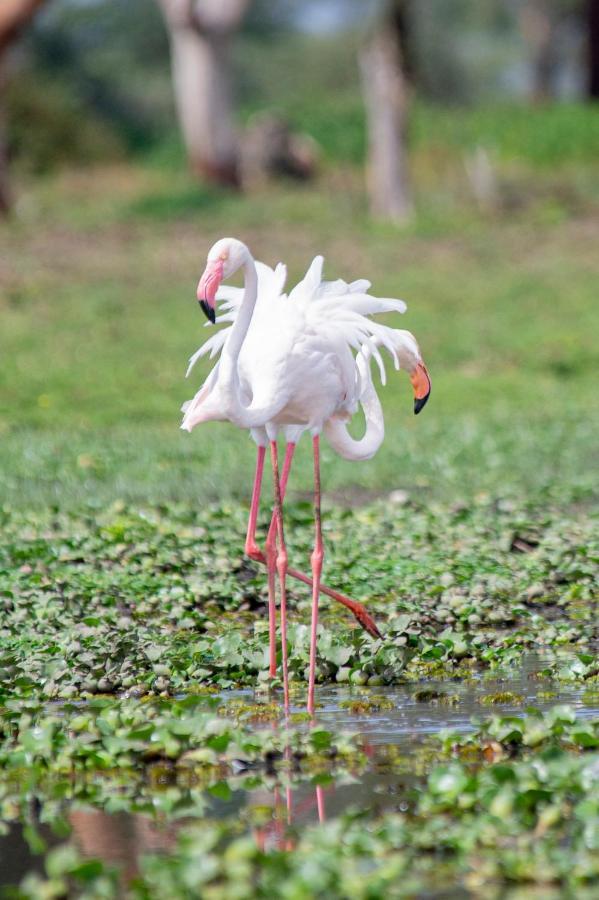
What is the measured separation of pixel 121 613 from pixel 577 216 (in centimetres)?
1963

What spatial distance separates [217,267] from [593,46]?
104 ft

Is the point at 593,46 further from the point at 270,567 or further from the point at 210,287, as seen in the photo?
the point at 210,287

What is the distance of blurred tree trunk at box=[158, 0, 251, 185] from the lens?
26.8 m

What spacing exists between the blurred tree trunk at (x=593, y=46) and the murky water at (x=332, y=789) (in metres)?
31.4

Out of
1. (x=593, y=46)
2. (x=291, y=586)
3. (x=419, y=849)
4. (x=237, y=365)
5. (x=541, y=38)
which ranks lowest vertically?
(x=419, y=849)

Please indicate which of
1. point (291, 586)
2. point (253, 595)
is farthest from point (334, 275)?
point (253, 595)

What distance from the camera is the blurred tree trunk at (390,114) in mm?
25797

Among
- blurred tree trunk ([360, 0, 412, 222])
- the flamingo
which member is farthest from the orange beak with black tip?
blurred tree trunk ([360, 0, 412, 222])

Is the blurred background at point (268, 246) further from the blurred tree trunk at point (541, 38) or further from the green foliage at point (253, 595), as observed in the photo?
the blurred tree trunk at point (541, 38)

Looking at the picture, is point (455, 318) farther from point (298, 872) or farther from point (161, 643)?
point (298, 872)

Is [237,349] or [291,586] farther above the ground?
[237,349]

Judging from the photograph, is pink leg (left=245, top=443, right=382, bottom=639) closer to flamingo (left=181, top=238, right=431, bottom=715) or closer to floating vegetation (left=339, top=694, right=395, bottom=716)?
flamingo (left=181, top=238, right=431, bottom=715)

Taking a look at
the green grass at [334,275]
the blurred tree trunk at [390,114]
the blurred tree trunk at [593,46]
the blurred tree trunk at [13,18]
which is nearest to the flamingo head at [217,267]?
the green grass at [334,275]

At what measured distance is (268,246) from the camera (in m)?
23.6
